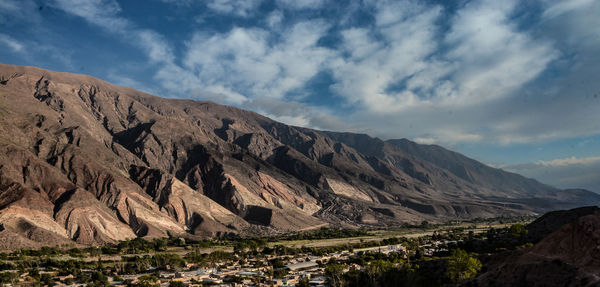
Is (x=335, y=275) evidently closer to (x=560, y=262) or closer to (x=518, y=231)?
(x=560, y=262)

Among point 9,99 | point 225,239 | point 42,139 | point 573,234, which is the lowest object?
point 225,239

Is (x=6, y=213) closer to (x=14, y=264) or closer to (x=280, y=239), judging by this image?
(x=14, y=264)

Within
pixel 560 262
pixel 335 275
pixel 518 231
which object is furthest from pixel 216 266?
pixel 560 262

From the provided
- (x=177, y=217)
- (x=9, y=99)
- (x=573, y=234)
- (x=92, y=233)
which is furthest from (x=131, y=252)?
(x=9, y=99)

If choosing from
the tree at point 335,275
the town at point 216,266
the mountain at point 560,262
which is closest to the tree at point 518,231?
the town at point 216,266

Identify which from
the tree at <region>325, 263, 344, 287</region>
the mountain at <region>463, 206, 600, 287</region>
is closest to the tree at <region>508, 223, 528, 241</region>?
the tree at <region>325, 263, 344, 287</region>

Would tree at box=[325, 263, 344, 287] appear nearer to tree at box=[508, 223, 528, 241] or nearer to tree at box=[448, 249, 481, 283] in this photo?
tree at box=[448, 249, 481, 283]

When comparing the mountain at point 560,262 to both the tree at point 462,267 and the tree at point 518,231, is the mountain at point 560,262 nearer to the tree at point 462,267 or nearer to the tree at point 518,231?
the tree at point 462,267

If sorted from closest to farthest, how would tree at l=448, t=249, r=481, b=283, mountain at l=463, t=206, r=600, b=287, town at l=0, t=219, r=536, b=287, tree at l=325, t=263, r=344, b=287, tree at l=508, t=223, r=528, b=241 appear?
mountain at l=463, t=206, r=600, b=287, tree at l=448, t=249, r=481, b=283, tree at l=325, t=263, r=344, b=287, town at l=0, t=219, r=536, b=287, tree at l=508, t=223, r=528, b=241
